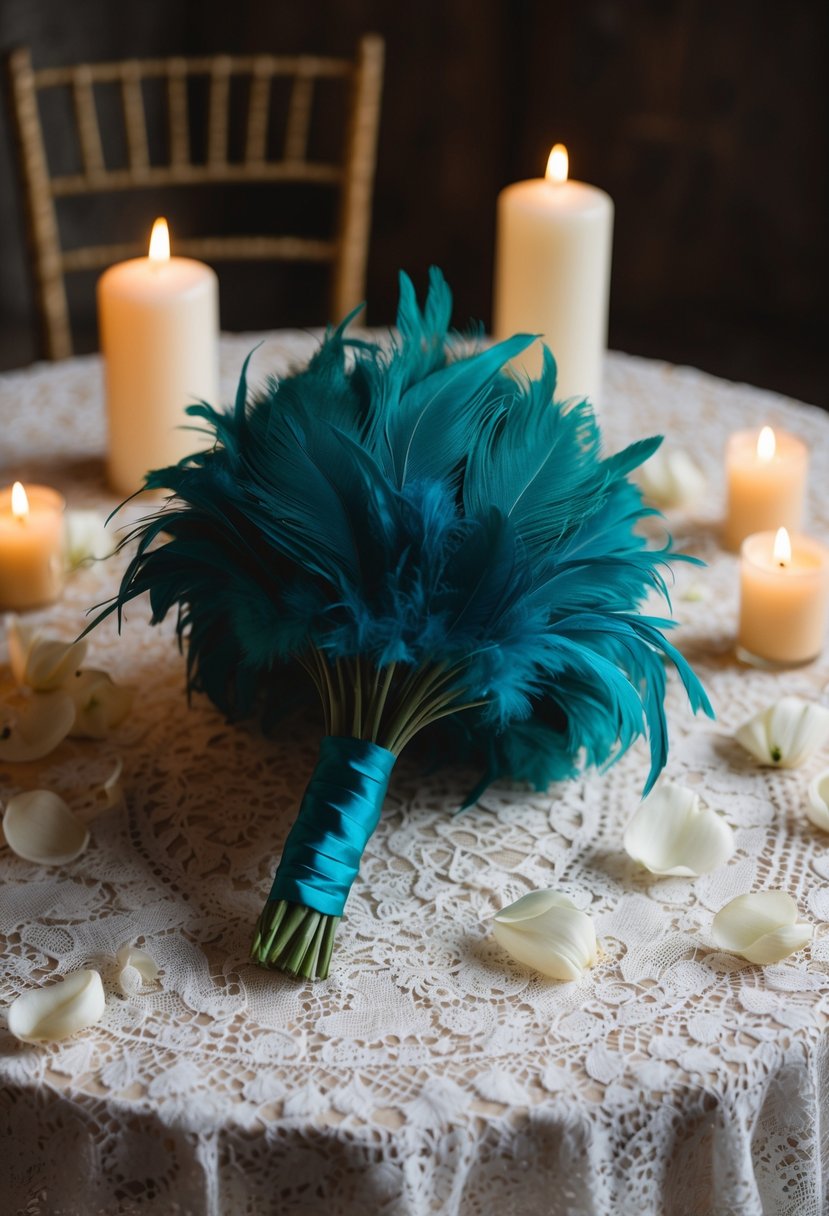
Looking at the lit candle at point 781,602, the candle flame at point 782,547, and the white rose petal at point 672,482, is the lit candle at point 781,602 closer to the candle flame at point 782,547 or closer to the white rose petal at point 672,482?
the candle flame at point 782,547

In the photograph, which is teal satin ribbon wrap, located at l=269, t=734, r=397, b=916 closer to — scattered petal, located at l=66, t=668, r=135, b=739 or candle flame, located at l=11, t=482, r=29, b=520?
scattered petal, located at l=66, t=668, r=135, b=739

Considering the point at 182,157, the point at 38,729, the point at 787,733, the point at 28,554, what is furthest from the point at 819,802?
the point at 182,157

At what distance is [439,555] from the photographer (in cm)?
81

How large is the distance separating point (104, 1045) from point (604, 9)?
263cm

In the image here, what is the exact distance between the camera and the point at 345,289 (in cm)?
195

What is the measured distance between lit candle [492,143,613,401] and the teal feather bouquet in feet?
1.09

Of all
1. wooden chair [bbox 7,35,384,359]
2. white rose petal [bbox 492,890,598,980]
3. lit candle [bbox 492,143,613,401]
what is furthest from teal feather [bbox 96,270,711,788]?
wooden chair [bbox 7,35,384,359]

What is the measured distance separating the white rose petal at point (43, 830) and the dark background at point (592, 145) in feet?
7.01

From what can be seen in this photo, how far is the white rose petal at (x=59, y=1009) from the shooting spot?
0.71 metres

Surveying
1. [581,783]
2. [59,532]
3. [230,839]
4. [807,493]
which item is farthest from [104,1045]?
[807,493]

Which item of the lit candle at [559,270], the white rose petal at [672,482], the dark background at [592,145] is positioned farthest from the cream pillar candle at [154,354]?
the dark background at [592,145]

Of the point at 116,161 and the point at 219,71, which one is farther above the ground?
the point at 219,71

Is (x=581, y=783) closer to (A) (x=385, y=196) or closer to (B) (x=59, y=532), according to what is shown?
(B) (x=59, y=532)

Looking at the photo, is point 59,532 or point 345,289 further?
point 345,289
